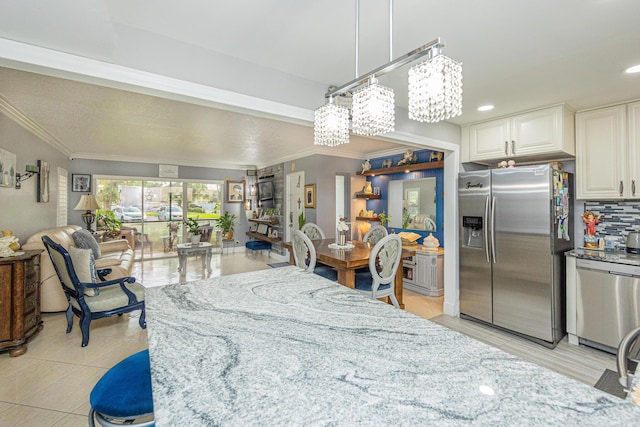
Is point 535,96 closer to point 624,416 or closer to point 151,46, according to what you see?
point 624,416

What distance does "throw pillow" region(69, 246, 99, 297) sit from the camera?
2.80 m

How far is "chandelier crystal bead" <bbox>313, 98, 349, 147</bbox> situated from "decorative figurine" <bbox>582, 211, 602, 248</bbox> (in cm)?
319

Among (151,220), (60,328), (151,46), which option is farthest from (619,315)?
(151,220)

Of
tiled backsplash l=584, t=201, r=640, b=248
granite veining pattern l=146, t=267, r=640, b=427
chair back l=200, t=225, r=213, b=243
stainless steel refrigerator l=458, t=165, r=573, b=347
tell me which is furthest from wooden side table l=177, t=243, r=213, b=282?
tiled backsplash l=584, t=201, r=640, b=248

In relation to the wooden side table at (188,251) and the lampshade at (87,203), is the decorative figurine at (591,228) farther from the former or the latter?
the lampshade at (87,203)

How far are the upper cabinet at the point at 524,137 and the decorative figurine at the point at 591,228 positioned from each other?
705 millimetres

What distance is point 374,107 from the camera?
1.28m

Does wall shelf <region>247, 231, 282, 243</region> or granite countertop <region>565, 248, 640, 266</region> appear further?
wall shelf <region>247, 231, 282, 243</region>

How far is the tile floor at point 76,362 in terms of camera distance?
1.92m

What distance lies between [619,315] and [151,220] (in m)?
8.26

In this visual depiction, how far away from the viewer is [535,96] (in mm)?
2645

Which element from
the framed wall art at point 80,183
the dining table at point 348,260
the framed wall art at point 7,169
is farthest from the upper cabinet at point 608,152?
the framed wall art at point 80,183

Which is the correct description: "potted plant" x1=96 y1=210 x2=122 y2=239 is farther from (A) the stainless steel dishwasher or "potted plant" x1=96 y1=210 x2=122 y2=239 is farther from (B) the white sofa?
(A) the stainless steel dishwasher

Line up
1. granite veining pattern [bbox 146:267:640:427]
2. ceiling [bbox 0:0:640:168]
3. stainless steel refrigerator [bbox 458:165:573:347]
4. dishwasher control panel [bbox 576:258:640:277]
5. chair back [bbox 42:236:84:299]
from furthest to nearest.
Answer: stainless steel refrigerator [bbox 458:165:573:347] → chair back [bbox 42:236:84:299] → dishwasher control panel [bbox 576:258:640:277] → ceiling [bbox 0:0:640:168] → granite veining pattern [bbox 146:267:640:427]
